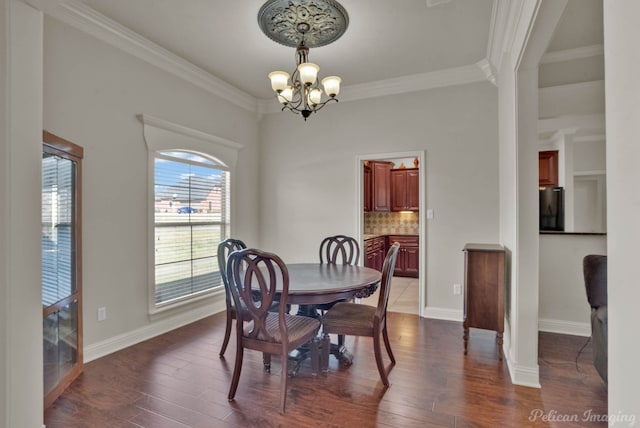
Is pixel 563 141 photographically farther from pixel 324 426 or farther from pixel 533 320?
pixel 324 426

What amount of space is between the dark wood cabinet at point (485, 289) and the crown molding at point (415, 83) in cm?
208

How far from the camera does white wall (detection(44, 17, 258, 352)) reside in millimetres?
2703

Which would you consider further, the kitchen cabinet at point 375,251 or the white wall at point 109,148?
the kitchen cabinet at point 375,251

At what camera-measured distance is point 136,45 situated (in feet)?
10.6

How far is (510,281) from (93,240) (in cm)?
356

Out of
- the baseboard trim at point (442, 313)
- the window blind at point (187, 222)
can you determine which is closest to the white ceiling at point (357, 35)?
the window blind at point (187, 222)

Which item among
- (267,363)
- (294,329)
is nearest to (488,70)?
(294,329)

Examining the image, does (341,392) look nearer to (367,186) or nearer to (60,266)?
(60,266)

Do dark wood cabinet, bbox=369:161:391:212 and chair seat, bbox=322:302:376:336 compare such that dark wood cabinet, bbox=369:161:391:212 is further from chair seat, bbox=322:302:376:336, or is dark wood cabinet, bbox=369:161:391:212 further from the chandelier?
chair seat, bbox=322:302:376:336

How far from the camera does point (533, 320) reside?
7.91 feet

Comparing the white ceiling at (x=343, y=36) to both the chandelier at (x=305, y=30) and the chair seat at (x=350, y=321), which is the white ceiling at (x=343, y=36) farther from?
the chair seat at (x=350, y=321)

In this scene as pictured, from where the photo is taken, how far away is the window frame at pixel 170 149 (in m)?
3.41
